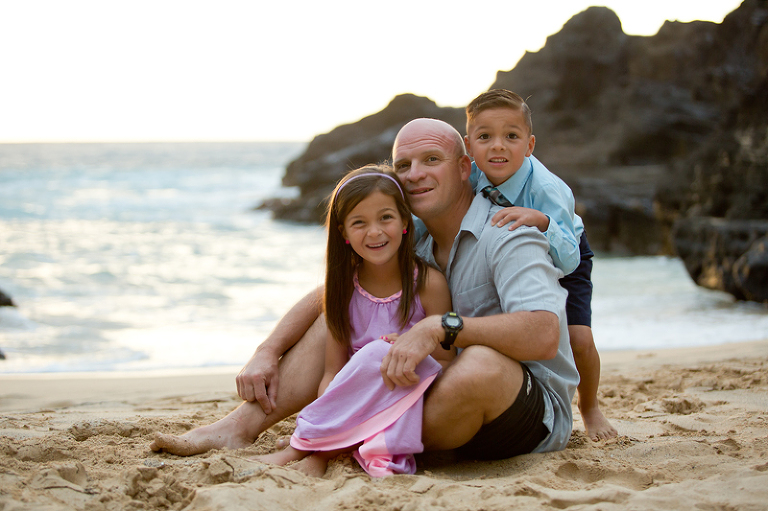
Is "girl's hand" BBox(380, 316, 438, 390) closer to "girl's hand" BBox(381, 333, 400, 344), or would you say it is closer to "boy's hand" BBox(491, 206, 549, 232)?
"girl's hand" BBox(381, 333, 400, 344)

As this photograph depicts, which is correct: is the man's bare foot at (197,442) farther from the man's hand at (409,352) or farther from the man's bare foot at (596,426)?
the man's bare foot at (596,426)

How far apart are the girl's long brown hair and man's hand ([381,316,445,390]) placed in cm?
30

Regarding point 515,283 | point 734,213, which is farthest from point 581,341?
point 734,213

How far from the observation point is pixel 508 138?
296cm

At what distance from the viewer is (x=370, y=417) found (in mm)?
2461

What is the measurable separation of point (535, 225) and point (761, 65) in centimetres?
870

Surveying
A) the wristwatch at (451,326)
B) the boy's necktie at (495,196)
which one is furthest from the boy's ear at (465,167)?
the wristwatch at (451,326)

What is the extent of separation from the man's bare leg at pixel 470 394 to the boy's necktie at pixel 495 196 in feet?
2.63

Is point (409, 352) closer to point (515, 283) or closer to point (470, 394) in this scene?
point (470, 394)

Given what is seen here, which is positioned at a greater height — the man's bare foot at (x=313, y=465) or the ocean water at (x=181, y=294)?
the man's bare foot at (x=313, y=465)

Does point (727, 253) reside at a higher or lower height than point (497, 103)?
lower

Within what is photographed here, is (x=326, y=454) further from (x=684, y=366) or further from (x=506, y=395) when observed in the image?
(x=684, y=366)

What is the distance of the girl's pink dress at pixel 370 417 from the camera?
241 centimetres

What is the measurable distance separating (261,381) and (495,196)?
134 centimetres
